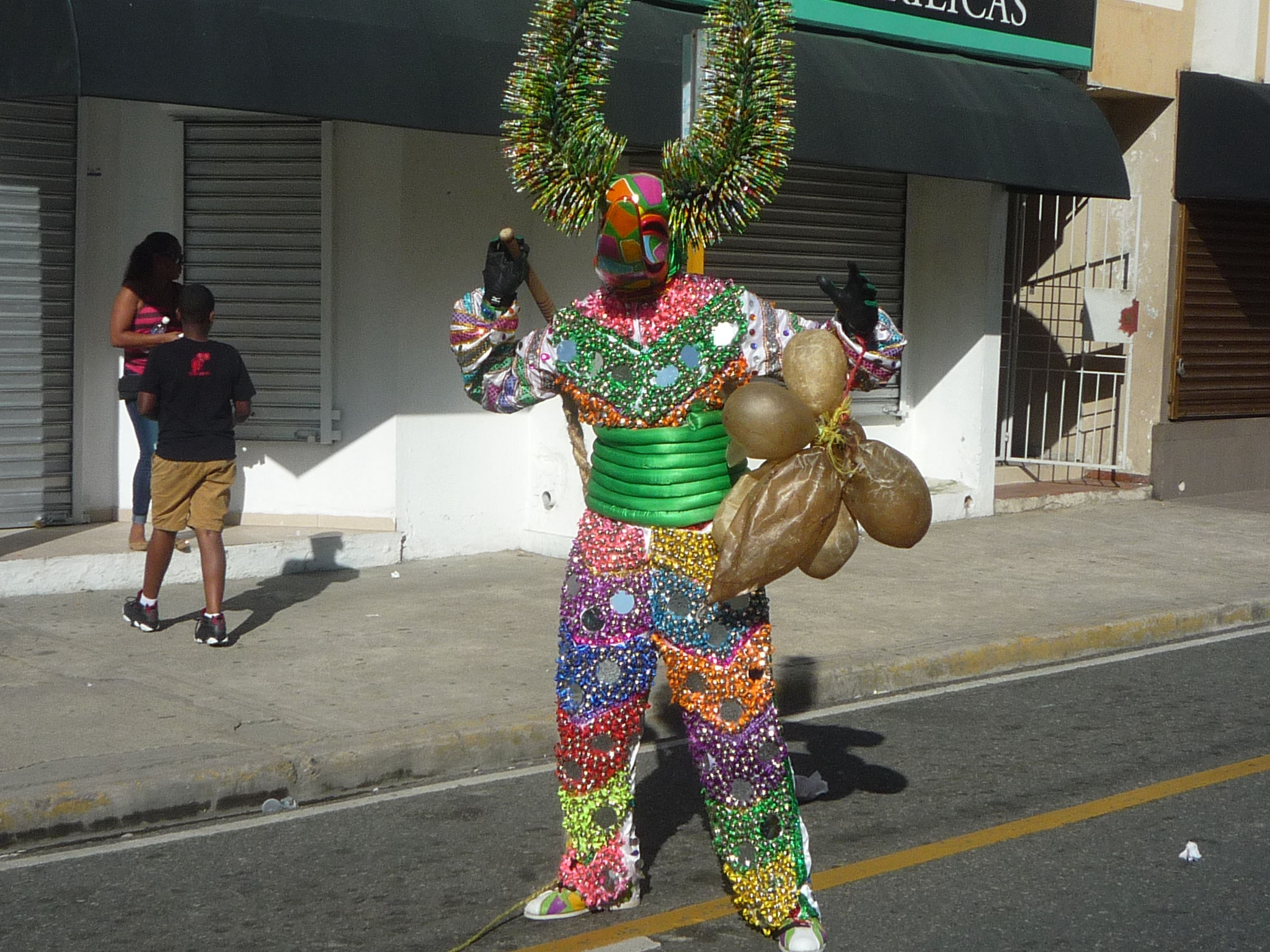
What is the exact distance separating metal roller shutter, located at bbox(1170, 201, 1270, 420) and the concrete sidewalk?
2.86 meters

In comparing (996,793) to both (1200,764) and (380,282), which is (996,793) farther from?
(380,282)

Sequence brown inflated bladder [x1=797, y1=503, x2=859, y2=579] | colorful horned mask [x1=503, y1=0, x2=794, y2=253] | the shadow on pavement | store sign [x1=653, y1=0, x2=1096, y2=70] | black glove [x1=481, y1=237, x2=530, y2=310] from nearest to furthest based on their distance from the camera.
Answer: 1. brown inflated bladder [x1=797, y1=503, x2=859, y2=579]
2. black glove [x1=481, y1=237, x2=530, y2=310]
3. colorful horned mask [x1=503, y1=0, x2=794, y2=253]
4. the shadow on pavement
5. store sign [x1=653, y1=0, x2=1096, y2=70]

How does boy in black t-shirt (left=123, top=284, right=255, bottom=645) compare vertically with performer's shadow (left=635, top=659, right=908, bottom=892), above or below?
above

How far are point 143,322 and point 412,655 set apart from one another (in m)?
2.70

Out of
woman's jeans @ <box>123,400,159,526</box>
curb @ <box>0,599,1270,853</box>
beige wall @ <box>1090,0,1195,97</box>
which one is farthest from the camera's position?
beige wall @ <box>1090,0,1195,97</box>

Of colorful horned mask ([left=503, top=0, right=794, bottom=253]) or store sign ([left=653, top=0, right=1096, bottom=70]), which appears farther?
store sign ([left=653, top=0, right=1096, bottom=70])

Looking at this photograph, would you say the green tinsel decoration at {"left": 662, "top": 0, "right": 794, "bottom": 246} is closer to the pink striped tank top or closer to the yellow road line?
the yellow road line

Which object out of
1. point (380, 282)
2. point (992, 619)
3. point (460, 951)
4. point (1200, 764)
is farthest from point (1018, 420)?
point (460, 951)

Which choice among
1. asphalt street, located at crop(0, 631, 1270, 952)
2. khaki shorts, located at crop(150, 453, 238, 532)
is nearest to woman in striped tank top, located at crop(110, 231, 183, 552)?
khaki shorts, located at crop(150, 453, 238, 532)

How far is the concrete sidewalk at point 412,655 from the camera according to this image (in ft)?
18.7

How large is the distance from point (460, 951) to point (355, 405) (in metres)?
5.90

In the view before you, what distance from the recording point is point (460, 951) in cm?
432

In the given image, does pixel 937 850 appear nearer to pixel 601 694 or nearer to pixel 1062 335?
pixel 601 694

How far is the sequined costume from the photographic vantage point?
423 centimetres
